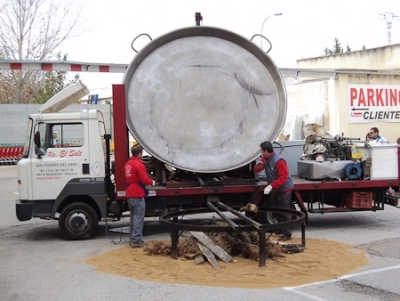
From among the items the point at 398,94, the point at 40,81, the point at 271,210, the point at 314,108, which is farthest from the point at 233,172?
the point at 40,81

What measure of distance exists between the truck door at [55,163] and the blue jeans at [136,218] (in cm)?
131

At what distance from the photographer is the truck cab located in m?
9.91

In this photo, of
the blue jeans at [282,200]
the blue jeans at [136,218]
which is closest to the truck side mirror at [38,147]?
the blue jeans at [136,218]

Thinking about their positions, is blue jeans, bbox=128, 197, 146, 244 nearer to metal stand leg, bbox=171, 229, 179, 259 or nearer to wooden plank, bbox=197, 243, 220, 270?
metal stand leg, bbox=171, 229, 179, 259

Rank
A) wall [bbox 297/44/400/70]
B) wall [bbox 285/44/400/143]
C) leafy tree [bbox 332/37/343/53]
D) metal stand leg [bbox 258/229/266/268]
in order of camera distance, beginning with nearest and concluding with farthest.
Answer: metal stand leg [bbox 258/229/266/268]
wall [bbox 285/44/400/143]
wall [bbox 297/44/400/70]
leafy tree [bbox 332/37/343/53]

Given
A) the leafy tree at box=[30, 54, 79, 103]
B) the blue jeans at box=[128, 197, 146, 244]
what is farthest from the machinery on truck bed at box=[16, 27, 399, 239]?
the leafy tree at box=[30, 54, 79, 103]

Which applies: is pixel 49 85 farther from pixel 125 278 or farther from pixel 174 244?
pixel 125 278

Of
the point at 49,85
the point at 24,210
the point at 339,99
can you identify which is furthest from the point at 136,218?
the point at 49,85

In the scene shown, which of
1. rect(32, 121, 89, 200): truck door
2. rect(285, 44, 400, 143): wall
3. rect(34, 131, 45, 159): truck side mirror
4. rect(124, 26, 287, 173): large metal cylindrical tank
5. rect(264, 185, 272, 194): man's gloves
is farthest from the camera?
rect(285, 44, 400, 143): wall

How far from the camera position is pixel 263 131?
10.6m

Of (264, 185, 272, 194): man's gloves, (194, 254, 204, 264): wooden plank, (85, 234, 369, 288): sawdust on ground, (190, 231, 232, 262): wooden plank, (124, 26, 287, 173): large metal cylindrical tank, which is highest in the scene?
(124, 26, 287, 173): large metal cylindrical tank

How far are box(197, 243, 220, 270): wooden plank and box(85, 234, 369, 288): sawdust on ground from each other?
0.06 metres

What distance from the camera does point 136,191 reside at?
9164 mm

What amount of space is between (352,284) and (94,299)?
10.4 ft
